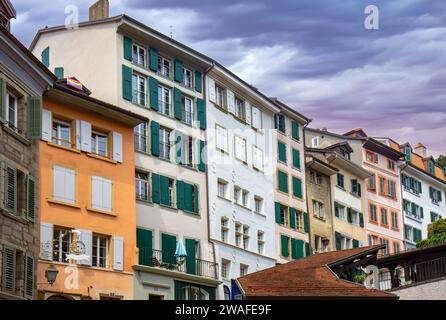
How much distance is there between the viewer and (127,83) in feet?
163

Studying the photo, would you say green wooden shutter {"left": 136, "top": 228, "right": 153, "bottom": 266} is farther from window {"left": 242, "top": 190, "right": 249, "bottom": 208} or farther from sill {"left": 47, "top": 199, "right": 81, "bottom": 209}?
window {"left": 242, "top": 190, "right": 249, "bottom": 208}

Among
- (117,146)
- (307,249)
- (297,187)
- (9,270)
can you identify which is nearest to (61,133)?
(117,146)

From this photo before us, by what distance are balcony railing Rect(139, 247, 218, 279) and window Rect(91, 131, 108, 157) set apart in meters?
5.23

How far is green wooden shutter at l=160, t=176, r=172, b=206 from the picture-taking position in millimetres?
50406

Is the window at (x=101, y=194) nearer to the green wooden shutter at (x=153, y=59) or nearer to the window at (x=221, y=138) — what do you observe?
the green wooden shutter at (x=153, y=59)

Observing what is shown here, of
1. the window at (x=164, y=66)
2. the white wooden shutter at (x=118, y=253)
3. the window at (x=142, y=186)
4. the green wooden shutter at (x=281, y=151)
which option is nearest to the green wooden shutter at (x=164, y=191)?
the window at (x=142, y=186)

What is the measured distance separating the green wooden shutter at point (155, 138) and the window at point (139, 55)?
3345mm

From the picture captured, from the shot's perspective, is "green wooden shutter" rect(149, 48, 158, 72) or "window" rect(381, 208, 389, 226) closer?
"green wooden shutter" rect(149, 48, 158, 72)

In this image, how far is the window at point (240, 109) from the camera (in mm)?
61241

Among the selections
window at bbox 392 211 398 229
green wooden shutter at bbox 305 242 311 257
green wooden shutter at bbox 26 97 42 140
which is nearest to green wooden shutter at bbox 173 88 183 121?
green wooden shutter at bbox 305 242 311 257

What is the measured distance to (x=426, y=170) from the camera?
94.2m
